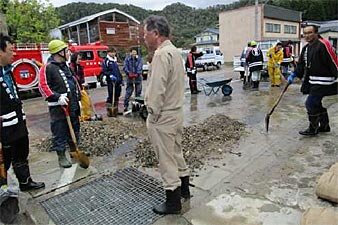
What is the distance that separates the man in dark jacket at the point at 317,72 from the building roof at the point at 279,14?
32.0 meters

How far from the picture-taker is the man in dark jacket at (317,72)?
4512mm

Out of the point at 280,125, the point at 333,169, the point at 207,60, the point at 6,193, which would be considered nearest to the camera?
the point at 6,193

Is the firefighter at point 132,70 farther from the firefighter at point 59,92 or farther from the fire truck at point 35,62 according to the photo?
the fire truck at point 35,62

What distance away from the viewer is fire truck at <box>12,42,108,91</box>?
1210 centimetres

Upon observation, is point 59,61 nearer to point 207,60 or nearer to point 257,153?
point 257,153

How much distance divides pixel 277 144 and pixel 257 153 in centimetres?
52

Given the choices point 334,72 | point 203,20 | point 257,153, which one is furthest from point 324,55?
point 203,20

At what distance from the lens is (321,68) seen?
15.0ft

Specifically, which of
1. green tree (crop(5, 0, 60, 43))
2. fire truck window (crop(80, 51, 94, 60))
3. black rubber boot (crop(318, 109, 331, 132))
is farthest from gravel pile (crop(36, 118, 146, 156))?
green tree (crop(5, 0, 60, 43))

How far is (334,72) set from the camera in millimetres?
4500

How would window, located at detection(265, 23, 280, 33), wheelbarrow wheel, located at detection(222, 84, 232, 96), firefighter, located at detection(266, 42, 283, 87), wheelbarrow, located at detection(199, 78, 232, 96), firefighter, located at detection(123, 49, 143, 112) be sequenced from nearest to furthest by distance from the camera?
firefighter, located at detection(123, 49, 143, 112)
wheelbarrow, located at detection(199, 78, 232, 96)
wheelbarrow wheel, located at detection(222, 84, 232, 96)
firefighter, located at detection(266, 42, 283, 87)
window, located at detection(265, 23, 280, 33)

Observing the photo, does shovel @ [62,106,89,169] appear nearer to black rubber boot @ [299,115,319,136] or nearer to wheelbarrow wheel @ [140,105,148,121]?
wheelbarrow wheel @ [140,105,148,121]

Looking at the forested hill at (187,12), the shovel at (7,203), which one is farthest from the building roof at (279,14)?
the shovel at (7,203)

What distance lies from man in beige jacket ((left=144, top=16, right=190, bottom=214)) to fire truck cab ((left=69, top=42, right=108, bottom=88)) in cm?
1275
